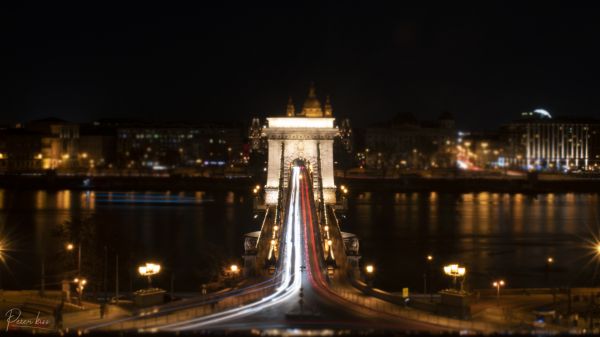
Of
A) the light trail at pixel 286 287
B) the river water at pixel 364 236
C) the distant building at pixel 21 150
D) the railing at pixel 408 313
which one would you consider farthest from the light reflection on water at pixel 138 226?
the distant building at pixel 21 150

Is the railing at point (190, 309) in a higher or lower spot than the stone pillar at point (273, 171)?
lower

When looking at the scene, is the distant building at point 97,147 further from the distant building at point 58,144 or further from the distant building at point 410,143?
the distant building at point 410,143

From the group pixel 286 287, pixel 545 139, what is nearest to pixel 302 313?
pixel 286 287

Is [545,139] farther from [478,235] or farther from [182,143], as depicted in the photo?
[478,235]

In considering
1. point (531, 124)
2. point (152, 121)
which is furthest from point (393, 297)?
point (152, 121)

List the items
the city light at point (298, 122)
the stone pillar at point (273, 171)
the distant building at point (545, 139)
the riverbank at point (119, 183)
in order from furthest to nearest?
the distant building at point (545, 139), the riverbank at point (119, 183), the city light at point (298, 122), the stone pillar at point (273, 171)

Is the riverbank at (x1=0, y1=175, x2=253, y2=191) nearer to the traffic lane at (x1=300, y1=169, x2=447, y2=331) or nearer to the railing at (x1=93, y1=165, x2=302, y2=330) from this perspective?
the traffic lane at (x1=300, y1=169, x2=447, y2=331)

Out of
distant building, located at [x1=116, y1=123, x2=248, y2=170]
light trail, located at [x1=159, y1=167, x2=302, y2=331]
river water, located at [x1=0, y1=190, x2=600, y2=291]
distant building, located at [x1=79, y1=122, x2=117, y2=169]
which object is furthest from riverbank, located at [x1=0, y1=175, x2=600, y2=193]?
light trail, located at [x1=159, y1=167, x2=302, y2=331]
